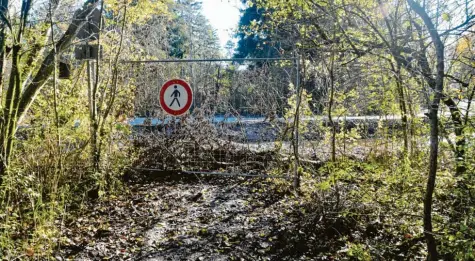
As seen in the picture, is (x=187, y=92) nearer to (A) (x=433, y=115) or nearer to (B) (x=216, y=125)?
(B) (x=216, y=125)

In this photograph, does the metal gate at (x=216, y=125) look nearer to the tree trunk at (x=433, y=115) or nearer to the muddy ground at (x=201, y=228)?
the muddy ground at (x=201, y=228)

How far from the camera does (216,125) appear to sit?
657 centimetres

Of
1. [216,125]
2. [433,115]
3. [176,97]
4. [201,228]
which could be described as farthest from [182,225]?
[433,115]

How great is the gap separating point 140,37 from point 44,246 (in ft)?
13.4

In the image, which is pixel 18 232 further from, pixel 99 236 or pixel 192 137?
pixel 192 137

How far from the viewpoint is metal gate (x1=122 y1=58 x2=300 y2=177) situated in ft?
20.5

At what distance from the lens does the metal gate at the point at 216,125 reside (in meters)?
6.24

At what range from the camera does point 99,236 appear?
373cm

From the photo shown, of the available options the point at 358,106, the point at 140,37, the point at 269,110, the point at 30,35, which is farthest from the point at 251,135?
the point at 30,35

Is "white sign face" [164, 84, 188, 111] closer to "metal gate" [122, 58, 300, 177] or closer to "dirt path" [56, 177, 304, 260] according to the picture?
"metal gate" [122, 58, 300, 177]

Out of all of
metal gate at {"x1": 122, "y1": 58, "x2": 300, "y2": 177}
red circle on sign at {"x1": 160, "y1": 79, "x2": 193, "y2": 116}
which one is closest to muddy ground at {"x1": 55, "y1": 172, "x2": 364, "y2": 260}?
metal gate at {"x1": 122, "y1": 58, "x2": 300, "y2": 177}

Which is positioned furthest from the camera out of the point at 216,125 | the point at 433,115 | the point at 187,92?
the point at 216,125

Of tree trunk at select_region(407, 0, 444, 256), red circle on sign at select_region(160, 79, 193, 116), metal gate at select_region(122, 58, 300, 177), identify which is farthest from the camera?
metal gate at select_region(122, 58, 300, 177)

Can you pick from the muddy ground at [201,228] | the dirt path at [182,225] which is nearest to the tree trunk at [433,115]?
the muddy ground at [201,228]
